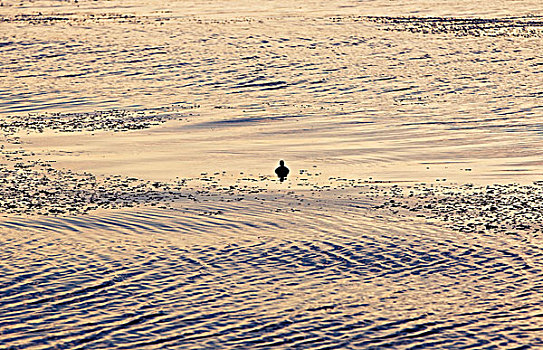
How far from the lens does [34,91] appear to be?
30516mm

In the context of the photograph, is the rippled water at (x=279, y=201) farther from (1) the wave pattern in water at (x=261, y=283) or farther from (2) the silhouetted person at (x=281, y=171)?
(2) the silhouetted person at (x=281, y=171)

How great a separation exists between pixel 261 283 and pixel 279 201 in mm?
3984

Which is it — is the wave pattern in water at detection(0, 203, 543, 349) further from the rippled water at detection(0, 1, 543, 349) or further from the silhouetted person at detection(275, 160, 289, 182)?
the silhouetted person at detection(275, 160, 289, 182)

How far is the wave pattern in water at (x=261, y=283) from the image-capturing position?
1120 cm

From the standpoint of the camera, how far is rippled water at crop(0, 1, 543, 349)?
38.1 ft

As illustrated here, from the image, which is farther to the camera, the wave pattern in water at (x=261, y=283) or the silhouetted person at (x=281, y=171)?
the silhouetted person at (x=281, y=171)

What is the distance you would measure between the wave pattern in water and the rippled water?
36 mm

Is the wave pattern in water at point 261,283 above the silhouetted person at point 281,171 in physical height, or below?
below

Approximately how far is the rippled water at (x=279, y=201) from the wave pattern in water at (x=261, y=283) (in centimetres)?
4

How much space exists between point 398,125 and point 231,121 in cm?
454

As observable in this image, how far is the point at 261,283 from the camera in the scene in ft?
42.2

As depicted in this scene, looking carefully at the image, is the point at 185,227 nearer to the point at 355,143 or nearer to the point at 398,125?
the point at 355,143

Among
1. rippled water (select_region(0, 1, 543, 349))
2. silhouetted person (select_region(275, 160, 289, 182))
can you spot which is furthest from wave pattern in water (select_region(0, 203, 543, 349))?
silhouetted person (select_region(275, 160, 289, 182))

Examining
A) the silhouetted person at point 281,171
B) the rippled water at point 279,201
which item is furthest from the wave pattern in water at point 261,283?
the silhouetted person at point 281,171
